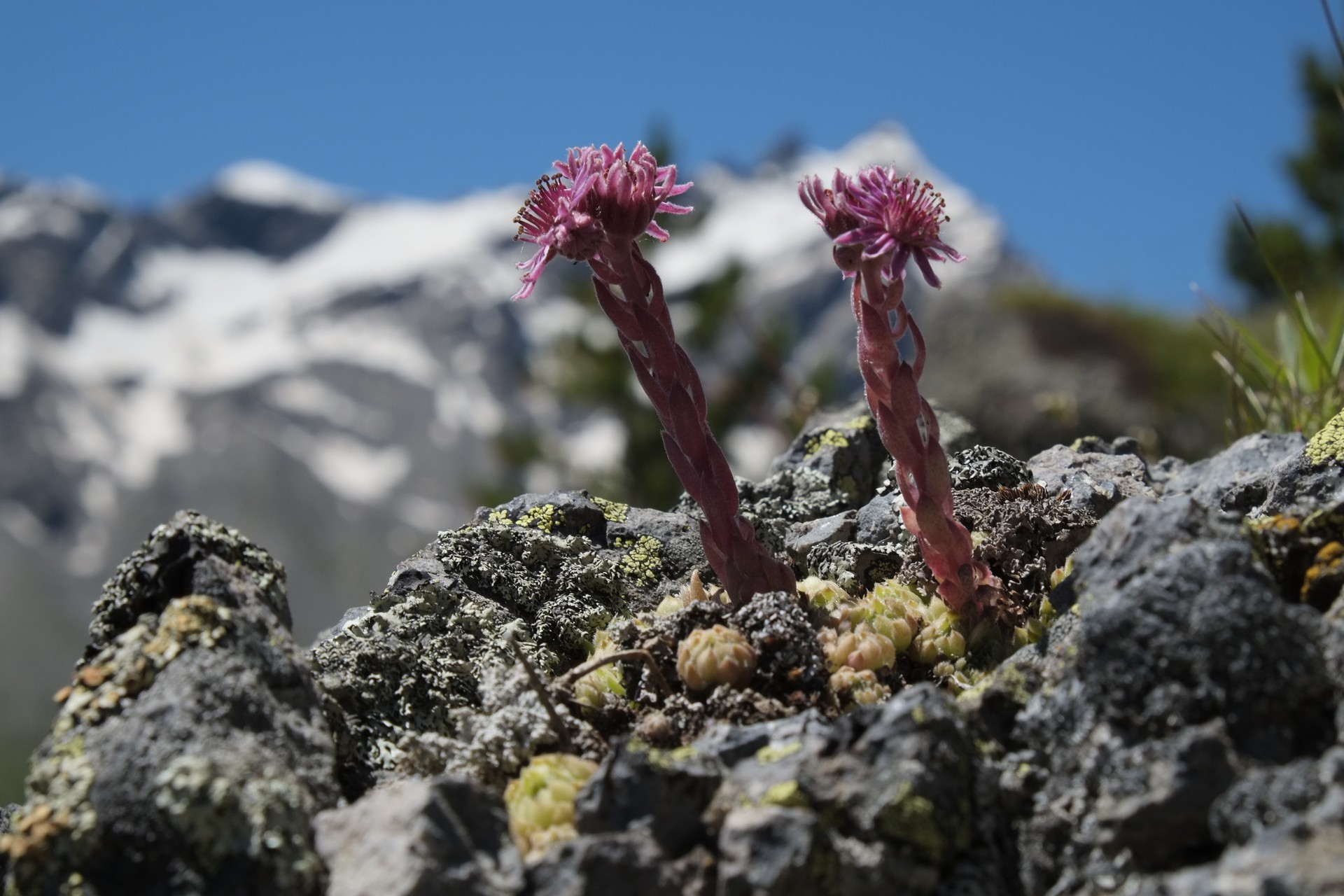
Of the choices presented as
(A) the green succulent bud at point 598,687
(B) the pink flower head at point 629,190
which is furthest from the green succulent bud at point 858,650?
(B) the pink flower head at point 629,190

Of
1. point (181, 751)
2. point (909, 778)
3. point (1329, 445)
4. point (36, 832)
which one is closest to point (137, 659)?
point (181, 751)

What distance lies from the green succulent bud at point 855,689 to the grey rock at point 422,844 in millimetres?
1322

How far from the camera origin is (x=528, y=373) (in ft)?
94.8

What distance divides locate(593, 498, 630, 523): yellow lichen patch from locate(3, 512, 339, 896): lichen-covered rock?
2.28m

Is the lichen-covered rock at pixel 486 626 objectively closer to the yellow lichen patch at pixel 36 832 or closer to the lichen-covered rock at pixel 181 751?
the lichen-covered rock at pixel 181 751

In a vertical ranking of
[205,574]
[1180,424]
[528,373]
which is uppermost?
[528,373]

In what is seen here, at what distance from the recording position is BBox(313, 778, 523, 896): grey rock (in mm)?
3209

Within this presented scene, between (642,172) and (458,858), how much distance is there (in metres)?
2.62

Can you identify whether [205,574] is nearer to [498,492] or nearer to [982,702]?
[982,702]

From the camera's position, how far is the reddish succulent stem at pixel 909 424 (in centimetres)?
445

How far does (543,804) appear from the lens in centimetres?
366

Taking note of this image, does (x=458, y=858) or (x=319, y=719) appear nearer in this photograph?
(x=458, y=858)

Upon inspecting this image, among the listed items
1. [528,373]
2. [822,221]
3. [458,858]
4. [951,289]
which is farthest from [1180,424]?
[458,858]

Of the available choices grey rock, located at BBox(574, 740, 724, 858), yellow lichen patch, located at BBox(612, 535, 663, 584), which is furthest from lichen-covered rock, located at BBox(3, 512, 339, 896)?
yellow lichen patch, located at BBox(612, 535, 663, 584)
